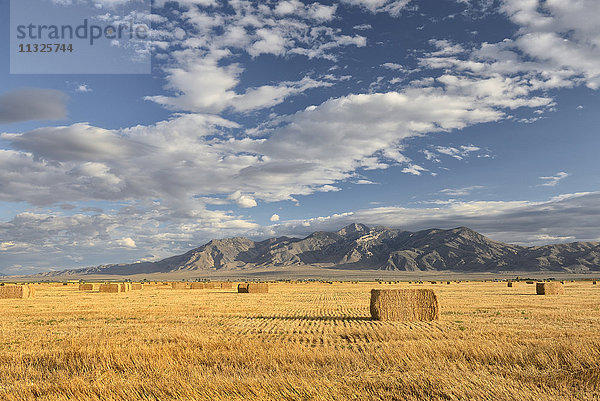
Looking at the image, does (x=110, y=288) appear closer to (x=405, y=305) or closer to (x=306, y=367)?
(x=405, y=305)

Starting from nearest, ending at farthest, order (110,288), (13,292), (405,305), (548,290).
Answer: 1. (405,305)
2. (13,292)
3. (548,290)
4. (110,288)

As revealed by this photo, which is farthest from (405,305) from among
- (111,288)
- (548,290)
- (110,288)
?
(110,288)

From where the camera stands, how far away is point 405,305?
82.7 feet

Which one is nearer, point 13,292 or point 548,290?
point 13,292

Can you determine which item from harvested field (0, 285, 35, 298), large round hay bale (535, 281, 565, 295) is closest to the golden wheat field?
harvested field (0, 285, 35, 298)

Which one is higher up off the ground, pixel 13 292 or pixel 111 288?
pixel 13 292

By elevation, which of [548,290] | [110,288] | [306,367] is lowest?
[548,290]

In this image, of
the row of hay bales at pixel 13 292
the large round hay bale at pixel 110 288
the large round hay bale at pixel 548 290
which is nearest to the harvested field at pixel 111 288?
the large round hay bale at pixel 110 288

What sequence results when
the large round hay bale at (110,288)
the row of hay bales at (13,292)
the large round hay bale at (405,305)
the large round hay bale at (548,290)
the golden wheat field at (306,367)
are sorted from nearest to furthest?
1. the golden wheat field at (306,367)
2. the large round hay bale at (405,305)
3. the row of hay bales at (13,292)
4. the large round hay bale at (548,290)
5. the large round hay bale at (110,288)

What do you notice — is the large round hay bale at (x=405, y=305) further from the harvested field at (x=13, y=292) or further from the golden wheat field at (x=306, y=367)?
the harvested field at (x=13, y=292)

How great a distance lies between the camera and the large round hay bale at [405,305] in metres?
24.7

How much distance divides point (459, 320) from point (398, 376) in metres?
16.6

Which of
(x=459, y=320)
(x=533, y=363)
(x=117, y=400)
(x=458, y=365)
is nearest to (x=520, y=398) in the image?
(x=458, y=365)

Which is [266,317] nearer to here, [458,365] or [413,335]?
[413,335]
